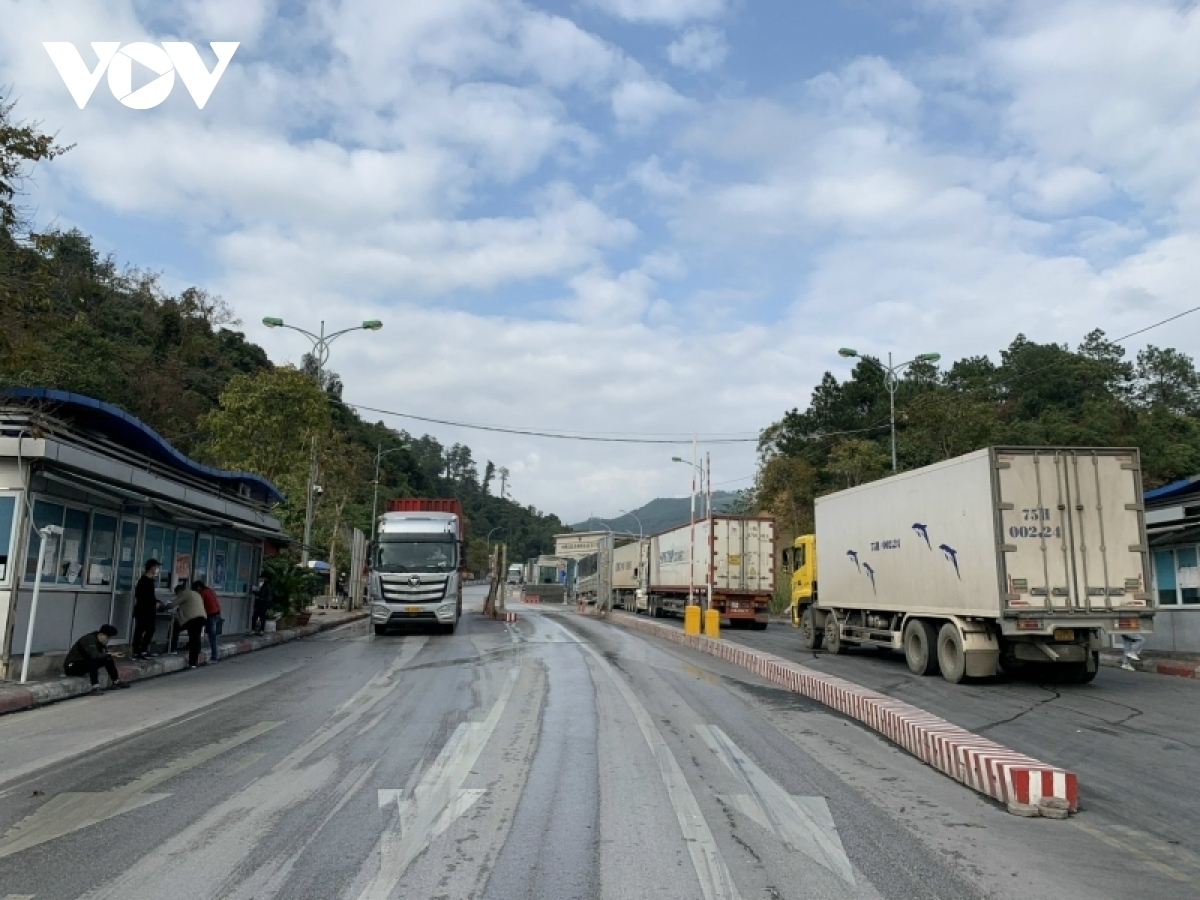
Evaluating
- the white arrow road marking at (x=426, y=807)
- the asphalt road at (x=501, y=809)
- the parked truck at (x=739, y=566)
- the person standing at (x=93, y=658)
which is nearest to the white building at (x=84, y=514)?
the person standing at (x=93, y=658)

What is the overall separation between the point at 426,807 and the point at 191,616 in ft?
38.6

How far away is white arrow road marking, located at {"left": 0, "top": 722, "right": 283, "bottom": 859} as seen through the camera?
5.68 metres

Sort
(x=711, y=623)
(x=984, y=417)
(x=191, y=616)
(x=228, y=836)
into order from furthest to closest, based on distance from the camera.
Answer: (x=984, y=417) → (x=711, y=623) → (x=191, y=616) → (x=228, y=836)

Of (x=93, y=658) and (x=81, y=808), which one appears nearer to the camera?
(x=81, y=808)

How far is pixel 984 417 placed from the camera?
36.4 meters

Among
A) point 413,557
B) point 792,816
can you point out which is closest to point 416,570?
point 413,557

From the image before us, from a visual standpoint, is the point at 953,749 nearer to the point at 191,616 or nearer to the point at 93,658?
the point at 93,658

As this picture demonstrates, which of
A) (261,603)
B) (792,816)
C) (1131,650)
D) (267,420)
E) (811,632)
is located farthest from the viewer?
(267,420)

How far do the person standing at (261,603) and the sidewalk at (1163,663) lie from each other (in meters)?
19.4

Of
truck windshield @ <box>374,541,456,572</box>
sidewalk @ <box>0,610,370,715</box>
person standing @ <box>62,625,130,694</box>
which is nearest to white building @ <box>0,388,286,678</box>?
person standing @ <box>62,625,130,694</box>

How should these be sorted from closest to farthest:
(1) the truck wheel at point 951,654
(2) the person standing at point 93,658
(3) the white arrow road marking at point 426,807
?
(3) the white arrow road marking at point 426,807 → (2) the person standing at point 93,658 → (1) the truck wheel at point 951,654

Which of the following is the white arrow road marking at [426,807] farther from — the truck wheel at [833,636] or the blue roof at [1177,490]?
the blue roof at [1177,490]

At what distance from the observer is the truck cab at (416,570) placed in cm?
2450

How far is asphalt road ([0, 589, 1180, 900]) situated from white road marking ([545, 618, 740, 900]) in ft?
0.08
